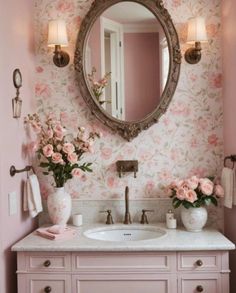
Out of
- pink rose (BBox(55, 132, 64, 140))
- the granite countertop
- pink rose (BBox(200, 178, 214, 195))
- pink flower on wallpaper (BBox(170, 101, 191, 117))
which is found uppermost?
pink flower on wallpaper (BBox(170, 101, 191, 117))

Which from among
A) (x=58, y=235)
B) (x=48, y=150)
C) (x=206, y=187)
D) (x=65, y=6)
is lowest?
(x=58, y=235)

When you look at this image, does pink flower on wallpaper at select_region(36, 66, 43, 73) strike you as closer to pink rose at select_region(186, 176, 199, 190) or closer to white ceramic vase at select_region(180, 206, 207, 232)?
pink rose at select_region(186, 176, 199, 190)

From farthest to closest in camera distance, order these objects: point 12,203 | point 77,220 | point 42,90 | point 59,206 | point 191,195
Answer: point 42,90 → point 77,220 → point 59,206 → point 191,195 → point 12,203

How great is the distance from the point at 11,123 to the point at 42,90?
1.68 ft

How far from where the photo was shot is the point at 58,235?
7.79 ft

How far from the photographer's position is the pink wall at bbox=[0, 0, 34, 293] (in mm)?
2215

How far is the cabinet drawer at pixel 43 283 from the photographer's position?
7.34 feet

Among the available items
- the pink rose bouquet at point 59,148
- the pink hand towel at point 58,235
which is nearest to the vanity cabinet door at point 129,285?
the pink hand towel at point 58,235

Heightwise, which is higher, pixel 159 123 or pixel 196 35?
pixel 196 35

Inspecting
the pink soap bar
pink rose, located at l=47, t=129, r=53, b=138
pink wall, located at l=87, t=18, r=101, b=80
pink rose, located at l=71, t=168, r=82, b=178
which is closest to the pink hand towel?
the pink soap bar

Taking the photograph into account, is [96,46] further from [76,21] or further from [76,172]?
[76,172]

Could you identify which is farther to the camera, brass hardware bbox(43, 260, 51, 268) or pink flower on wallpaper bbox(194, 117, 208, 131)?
pink flower on wallpaper bbox(194, 117, 208, 131)

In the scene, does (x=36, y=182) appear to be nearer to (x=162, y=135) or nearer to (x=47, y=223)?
(x=47, y=223)

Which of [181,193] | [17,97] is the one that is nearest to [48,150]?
[17,97]
